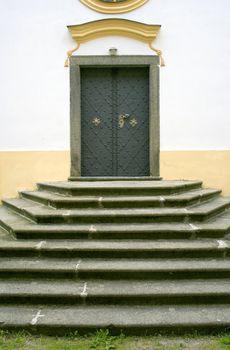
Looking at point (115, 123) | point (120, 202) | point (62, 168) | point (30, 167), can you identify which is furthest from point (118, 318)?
point (115, 123)

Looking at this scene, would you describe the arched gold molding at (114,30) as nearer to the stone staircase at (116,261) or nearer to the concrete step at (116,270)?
the stone staircase at (116,261)

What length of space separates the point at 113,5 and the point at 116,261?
5113 mm

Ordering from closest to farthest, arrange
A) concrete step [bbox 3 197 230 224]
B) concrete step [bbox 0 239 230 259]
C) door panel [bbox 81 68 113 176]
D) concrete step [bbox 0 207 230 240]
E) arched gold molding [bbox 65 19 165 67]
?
concrete step [bbox 0 239 230 259] → concrete step [bbox 0 207 230 240] → concrete step [bbox 3 197 230 224] → arched gold molding [bbox 65 19 165 67] → door panel [bbox 81 68 113 176]

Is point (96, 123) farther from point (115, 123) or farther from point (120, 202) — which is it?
point (120, 202)

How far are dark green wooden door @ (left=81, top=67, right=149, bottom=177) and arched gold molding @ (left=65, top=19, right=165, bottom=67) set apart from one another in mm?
611

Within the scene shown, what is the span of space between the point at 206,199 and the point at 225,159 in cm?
148

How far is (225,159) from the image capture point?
6730mm

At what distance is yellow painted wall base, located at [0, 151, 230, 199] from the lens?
672 cm

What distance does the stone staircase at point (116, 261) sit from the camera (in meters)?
3.19

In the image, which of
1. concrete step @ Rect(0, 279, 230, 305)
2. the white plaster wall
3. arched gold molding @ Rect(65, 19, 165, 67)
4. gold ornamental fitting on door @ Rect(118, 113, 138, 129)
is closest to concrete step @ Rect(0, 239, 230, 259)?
concrete step @ Rect(0, 279, 230, 305)

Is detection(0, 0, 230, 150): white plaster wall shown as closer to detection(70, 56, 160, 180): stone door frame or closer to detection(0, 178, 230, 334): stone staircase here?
detection(70, 56, 160, 180): stone door frame

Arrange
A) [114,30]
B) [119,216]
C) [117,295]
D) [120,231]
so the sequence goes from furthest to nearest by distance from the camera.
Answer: [114,30] < [119,216] < [120,231] < [117,295]

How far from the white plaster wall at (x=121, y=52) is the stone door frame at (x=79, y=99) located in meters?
0.12

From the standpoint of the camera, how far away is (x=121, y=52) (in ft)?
22.4
